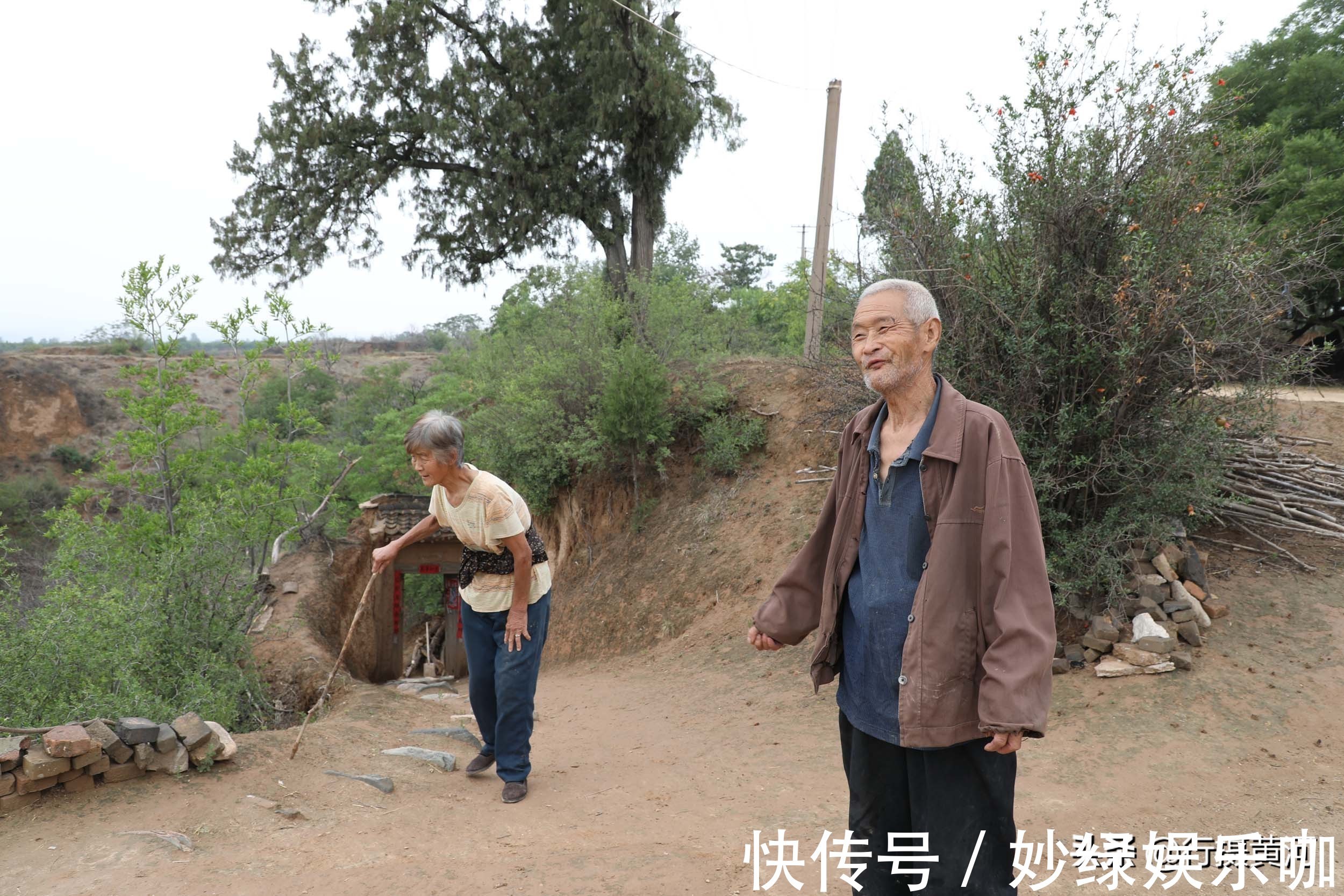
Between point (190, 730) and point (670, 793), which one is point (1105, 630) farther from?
point (190, 730)

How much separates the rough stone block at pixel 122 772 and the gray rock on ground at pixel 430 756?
121 centimetres

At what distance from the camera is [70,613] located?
189 inches

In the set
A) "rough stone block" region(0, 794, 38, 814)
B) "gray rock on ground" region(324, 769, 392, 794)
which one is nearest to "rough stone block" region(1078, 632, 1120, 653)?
"gray rock on ground" region(324, 769, 392, 794)

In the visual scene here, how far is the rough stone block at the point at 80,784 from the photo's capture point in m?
3.78

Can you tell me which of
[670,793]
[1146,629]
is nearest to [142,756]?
[670,793]

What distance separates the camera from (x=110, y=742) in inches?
152

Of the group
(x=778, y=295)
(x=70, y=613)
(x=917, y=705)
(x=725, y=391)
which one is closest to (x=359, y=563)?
(x=725, y=391)

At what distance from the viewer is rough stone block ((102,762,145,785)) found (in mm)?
3881

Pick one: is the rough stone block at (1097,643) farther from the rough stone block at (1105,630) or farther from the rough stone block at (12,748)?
the rough stone block at (12,748)

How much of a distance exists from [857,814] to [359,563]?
54.4 feet

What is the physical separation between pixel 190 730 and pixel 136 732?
0.23 meters

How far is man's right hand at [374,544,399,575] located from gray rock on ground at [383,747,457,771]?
3.83ft

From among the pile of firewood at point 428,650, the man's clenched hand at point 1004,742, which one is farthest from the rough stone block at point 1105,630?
the pile of firewood at point 428,650

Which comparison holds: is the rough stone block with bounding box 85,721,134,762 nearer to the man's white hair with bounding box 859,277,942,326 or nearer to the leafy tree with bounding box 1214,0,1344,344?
the man's white hair with bounding box 859,277,942,326
